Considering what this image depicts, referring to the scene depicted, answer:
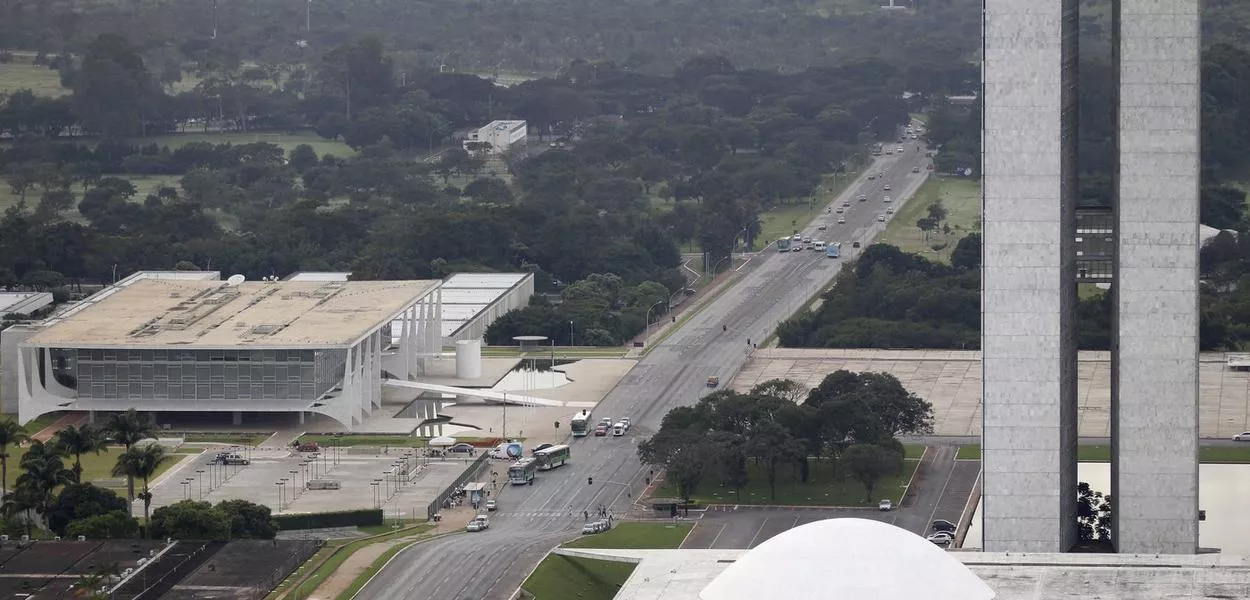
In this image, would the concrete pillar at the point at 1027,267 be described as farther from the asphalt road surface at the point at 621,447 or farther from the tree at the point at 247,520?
the tree at the point at 247,520

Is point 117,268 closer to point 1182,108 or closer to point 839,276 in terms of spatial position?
point 839,276

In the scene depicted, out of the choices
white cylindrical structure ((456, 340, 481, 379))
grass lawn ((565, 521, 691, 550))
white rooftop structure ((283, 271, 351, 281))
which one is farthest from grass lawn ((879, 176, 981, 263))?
grass lawn ((565, 521, 691, 550))

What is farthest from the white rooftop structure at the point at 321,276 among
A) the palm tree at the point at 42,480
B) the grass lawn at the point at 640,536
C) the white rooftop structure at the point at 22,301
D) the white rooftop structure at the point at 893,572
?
the white rooftop structure at the point at 893,572

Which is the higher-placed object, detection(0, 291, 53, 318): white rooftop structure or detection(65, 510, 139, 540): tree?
detection(0, 291, 53, 318): white rooftop structure

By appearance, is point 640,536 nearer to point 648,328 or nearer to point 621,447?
point 621,447

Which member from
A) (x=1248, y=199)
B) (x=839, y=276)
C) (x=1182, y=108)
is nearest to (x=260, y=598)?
(x=1182, y=108)

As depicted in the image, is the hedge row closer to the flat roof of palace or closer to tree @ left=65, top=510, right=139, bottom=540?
tree @ left=65, top=510, right=139, bottom=540
